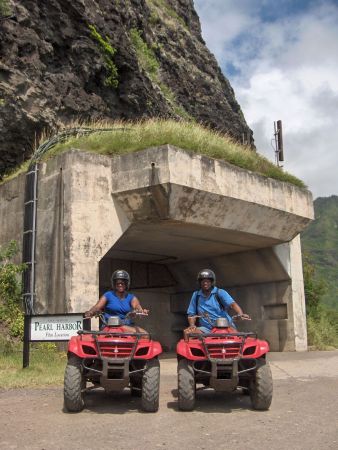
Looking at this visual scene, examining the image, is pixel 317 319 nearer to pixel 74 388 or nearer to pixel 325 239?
pixel 74 388

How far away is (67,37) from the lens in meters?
19.5

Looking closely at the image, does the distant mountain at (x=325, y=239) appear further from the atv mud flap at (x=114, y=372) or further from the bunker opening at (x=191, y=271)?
the atv mud flap at (x=114, y=372)

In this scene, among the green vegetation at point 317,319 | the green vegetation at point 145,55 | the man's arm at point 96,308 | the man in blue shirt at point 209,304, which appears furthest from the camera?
the green vegetation at point 145,55

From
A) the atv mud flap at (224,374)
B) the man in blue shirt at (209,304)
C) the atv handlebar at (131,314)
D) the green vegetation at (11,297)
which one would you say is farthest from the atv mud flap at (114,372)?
the green vegetation at (11,297)

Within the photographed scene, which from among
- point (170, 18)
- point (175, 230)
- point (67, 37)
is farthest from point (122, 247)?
point (170, 18)

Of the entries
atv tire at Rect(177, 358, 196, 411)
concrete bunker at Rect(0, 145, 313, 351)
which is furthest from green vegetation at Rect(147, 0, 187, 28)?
atv tire at Rect(177, 358, 196, 411)

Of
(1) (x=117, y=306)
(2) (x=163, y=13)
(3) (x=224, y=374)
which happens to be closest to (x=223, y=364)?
(3) (x=224, y=374)

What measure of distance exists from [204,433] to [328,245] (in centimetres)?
9889

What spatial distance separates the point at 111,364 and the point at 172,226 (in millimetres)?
7587

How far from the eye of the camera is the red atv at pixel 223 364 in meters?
6.80

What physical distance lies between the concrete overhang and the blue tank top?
5226 mm

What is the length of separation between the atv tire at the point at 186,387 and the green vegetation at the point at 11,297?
659 cm

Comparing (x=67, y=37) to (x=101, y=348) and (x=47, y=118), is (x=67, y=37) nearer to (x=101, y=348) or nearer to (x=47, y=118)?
(x=47, y=118)

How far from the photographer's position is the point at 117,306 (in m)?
7.62
